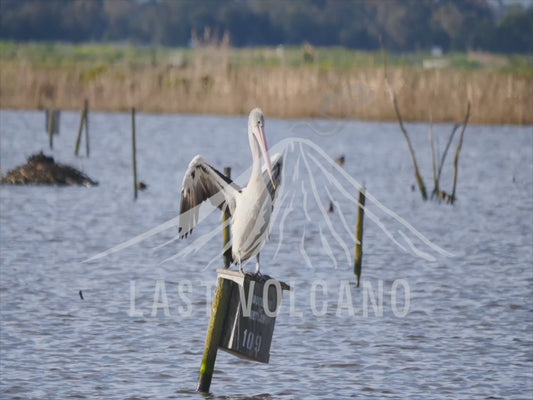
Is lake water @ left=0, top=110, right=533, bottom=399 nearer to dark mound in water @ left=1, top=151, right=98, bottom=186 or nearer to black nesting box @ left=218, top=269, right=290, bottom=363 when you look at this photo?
dark mound in water @ left=1, top=151, right=98, bottom=186

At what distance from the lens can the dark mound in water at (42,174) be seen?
21031mm

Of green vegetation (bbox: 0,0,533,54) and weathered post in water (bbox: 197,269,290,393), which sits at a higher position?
green vegetation (bbox: 0,0,533,54)

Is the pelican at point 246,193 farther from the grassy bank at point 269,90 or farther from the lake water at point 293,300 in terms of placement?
the grassy bank at point 269,90

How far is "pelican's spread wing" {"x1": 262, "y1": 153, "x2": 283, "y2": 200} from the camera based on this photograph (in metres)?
8.37

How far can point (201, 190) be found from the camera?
28.2 feet

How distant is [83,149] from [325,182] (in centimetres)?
748

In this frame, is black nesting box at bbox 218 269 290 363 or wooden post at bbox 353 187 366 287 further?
wooden post at bbox 353 187 366 287

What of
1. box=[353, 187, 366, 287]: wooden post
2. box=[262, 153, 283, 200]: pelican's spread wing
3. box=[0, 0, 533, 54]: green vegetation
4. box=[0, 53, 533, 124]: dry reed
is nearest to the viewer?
box=[262, 153, 283, 200]: pelican's spread wing

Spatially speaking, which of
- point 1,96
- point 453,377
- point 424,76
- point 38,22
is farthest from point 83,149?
point 38,22

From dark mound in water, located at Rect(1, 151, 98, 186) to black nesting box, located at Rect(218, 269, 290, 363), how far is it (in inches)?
519

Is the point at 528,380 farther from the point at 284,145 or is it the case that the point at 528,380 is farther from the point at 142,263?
the point at 142,263

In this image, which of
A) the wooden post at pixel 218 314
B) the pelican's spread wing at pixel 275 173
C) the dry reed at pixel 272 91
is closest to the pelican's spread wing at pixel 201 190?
the pelican's spread wing at pixel 275 173

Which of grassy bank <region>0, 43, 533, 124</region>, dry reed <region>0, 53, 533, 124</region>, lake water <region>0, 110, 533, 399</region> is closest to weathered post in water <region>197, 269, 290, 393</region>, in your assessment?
lake water <region>0, 110, 533, 399</region>

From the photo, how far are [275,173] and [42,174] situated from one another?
13.2 metres
